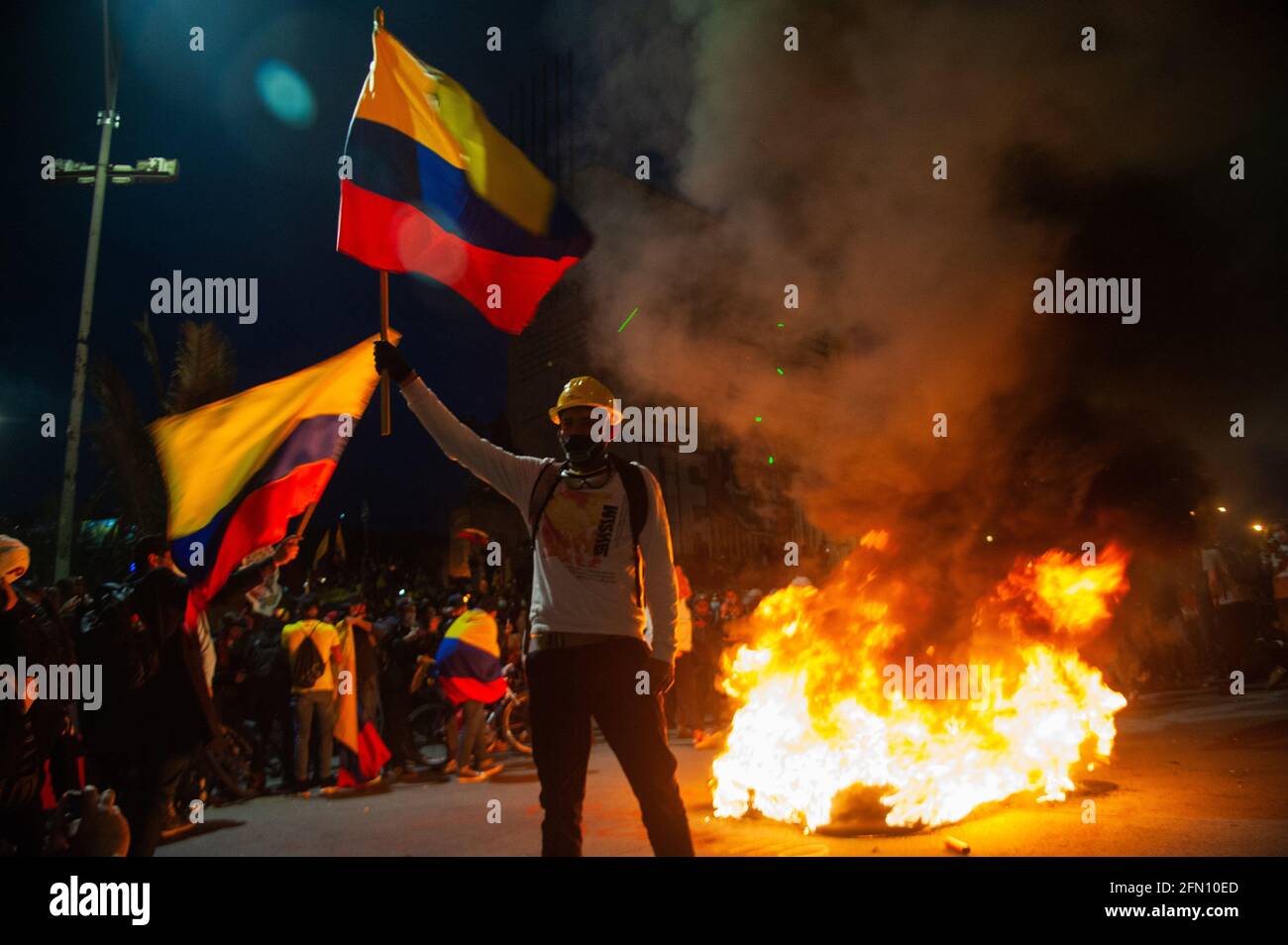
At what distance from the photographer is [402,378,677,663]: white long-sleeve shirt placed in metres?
3.45

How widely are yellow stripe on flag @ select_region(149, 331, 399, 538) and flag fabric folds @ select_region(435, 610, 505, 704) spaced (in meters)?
3.78

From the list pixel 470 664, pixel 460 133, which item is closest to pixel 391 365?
pixel 460 133

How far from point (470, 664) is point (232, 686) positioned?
301 centimetres

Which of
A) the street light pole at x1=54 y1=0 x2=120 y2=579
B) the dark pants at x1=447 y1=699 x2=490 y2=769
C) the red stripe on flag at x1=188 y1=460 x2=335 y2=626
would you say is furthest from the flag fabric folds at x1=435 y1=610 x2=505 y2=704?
the street light pole at x1=54 y1=0 x2=120 y2=579

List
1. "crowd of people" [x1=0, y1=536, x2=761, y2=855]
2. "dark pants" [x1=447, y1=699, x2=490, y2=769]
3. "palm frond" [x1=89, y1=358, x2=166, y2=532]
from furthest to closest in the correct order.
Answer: "palm frond" [x1=89, y1=358, x2=166, y2=532] → "dark pants" [x1=447, y1=699, x2=490, y2=769] → "crowd of people" [x1=0, y1=536, x2=761, y2=855]

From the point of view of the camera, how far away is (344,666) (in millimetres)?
8977

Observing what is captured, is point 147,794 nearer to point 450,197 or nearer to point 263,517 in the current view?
point 263,517

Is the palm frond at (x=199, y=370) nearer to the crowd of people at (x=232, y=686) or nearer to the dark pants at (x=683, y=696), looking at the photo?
the crowd of people at (x=232, y=686)

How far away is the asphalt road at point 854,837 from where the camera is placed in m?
4.89

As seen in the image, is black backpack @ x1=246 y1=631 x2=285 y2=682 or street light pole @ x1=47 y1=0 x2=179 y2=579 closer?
black backpack @ x1=246 y1=631 x2=285 y2=682

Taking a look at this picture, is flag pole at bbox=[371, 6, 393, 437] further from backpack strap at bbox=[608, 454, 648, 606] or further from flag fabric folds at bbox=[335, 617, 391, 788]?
flag fabric folds at bbox=[335, 617, 391, 788]

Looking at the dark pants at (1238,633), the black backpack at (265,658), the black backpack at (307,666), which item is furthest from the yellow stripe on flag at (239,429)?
the dark pants at (1238,633)

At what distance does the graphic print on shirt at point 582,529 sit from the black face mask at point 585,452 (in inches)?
Result: 4.9
